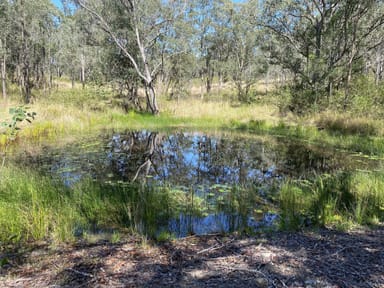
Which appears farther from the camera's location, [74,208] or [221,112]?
[221,112]

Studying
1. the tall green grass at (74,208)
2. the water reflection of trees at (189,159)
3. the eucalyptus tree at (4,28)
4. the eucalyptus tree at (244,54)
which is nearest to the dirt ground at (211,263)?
the tall green grass at (74,208)

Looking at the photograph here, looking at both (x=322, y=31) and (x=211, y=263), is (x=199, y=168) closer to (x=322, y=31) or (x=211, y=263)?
(x=211, y=263)

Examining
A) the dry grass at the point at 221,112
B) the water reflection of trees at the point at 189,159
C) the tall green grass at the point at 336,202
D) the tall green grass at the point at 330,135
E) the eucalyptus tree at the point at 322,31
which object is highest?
the eucalyptus tree at the point at 322,31

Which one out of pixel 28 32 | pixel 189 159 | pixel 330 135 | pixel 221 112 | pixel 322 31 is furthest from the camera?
pixel 28 32

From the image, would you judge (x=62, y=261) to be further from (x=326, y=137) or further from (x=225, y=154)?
(x=326, y=137)

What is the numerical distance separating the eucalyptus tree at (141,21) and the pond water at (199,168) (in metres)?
6.93

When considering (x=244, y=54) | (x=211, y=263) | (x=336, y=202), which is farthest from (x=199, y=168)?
(x=244, y=54)

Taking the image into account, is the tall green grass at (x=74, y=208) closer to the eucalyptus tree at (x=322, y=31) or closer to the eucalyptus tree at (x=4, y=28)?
the eucalyptus tree at (x=322, y=31)

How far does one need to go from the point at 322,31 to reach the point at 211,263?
16700 millimetres

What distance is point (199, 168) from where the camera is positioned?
757 centimetres

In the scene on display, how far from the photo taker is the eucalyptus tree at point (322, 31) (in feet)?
47.3

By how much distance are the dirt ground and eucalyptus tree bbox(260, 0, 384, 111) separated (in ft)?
39.1

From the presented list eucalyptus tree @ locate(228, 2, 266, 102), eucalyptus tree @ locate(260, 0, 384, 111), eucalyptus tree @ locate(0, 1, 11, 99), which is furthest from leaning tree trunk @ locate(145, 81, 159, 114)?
eucalyptus tree @ locate(0, 1, 11, 99)

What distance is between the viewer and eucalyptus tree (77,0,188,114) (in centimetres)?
1748
